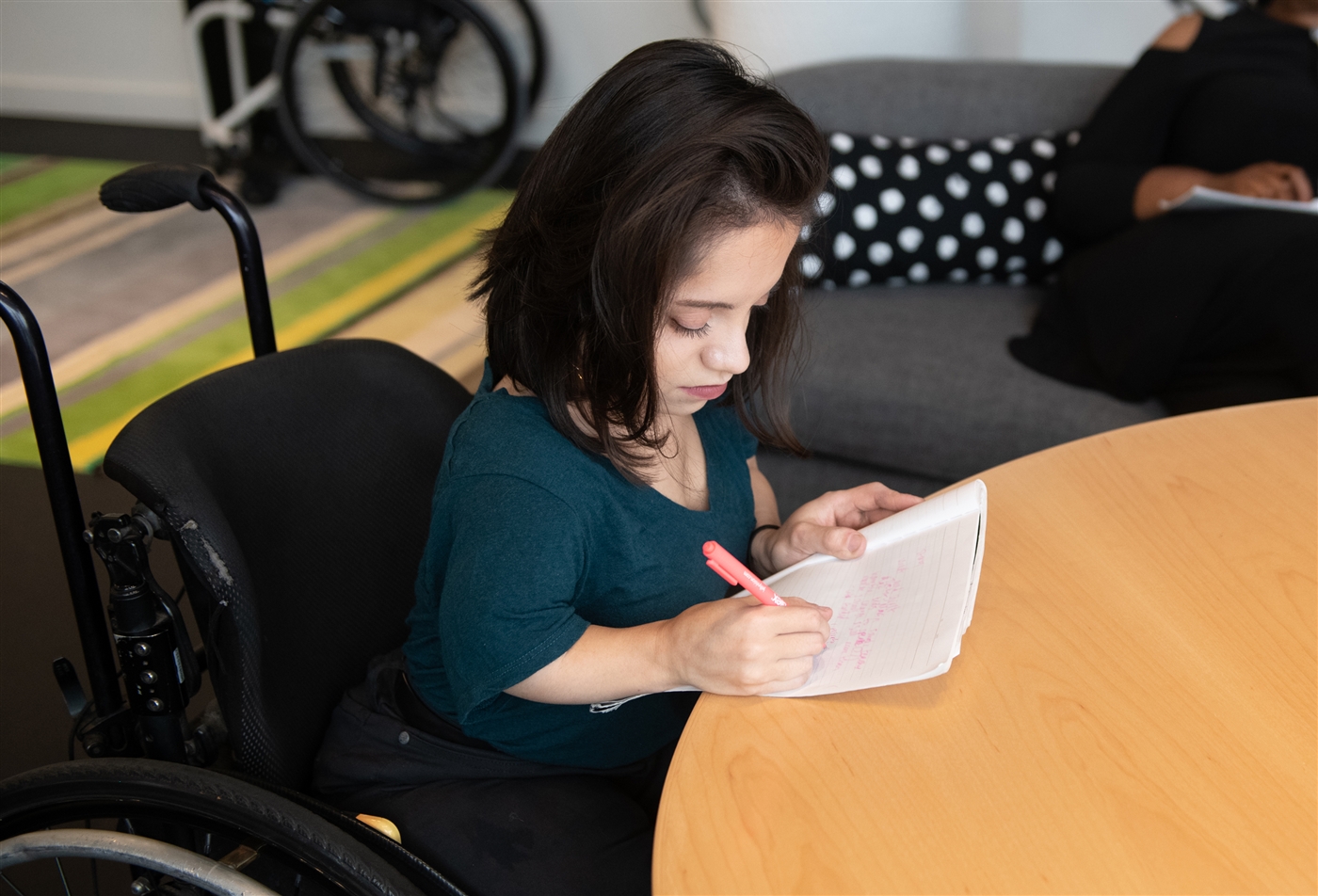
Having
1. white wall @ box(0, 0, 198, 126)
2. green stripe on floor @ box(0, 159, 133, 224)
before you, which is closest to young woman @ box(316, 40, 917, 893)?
green stripe on floor @ box(0, 159, 133, 224)

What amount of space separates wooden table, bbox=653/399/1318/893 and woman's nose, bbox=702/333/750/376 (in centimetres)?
23

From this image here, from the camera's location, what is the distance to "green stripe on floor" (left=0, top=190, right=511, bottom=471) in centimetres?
213

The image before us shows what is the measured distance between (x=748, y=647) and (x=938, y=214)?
139cm

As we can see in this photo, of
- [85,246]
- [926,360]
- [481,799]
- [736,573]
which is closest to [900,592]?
[736,573]

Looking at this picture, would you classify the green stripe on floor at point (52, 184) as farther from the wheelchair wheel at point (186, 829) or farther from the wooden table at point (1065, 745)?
the wooden table at point (1065, 745)

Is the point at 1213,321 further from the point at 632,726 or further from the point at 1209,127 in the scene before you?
the point at 632,726

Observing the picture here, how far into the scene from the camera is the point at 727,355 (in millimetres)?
740

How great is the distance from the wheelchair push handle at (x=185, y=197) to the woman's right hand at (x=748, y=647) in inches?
18.6

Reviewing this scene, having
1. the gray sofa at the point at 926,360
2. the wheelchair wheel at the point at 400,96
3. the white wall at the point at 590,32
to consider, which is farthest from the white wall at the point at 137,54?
the gray sofa at the point at 926,360

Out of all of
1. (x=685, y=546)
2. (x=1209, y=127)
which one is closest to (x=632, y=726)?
(x=685, y=546)

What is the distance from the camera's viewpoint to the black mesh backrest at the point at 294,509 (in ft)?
2.40

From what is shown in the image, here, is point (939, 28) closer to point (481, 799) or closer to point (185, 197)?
point (185, 197)

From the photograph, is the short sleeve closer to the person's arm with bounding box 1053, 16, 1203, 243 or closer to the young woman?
the young woman

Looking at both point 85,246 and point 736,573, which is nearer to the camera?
point 736,573
